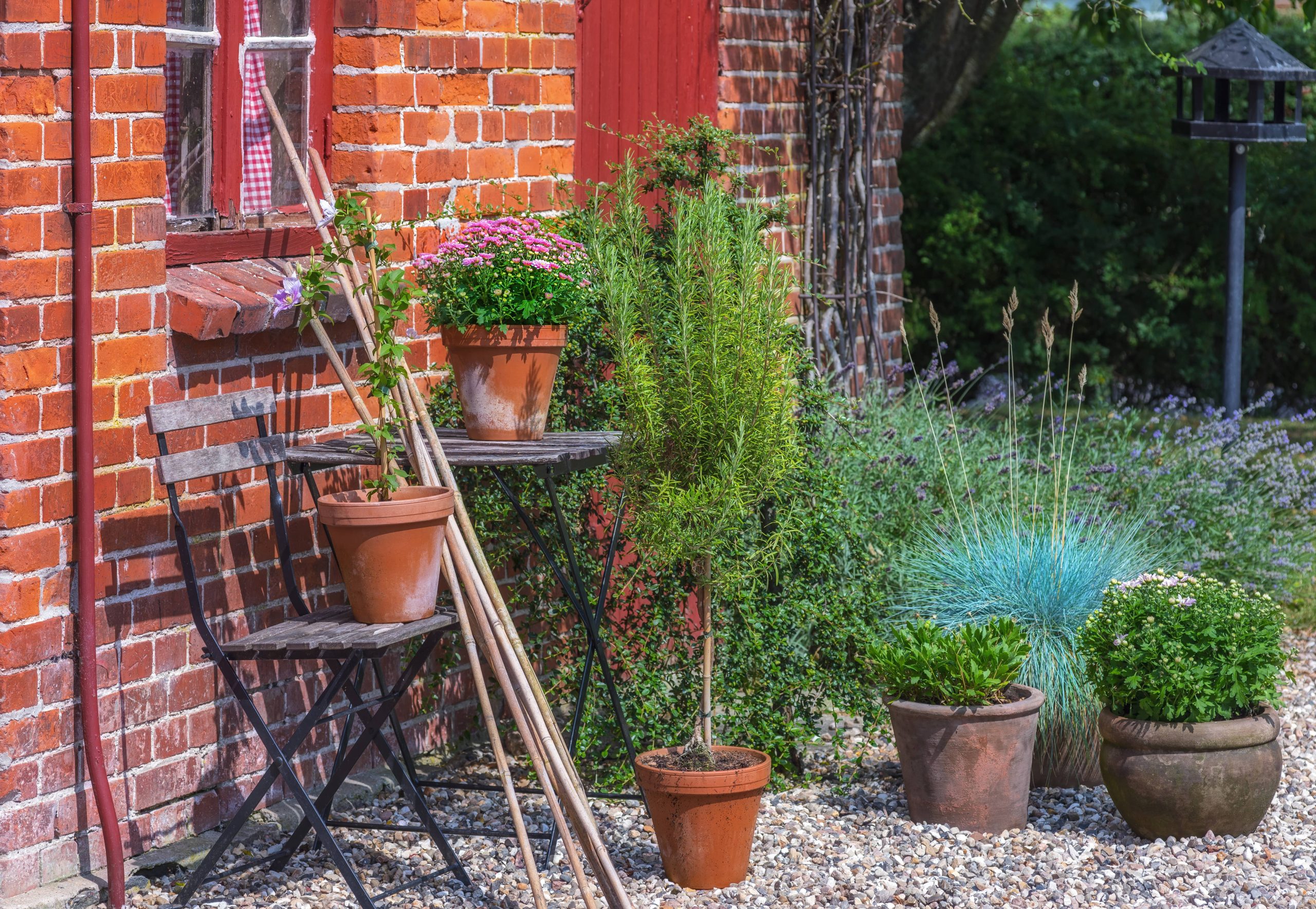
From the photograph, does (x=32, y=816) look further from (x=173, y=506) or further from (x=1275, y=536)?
(x=1275, y=536)

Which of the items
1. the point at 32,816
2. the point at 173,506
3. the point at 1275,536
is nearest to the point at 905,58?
the point at 1275,536

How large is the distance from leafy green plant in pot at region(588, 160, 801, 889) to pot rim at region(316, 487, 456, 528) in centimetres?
66

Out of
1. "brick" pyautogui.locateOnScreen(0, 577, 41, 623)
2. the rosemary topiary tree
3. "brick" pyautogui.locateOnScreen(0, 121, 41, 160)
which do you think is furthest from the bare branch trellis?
"brick" pyautogui.locateOnScreen(0, 577, 41, 623)

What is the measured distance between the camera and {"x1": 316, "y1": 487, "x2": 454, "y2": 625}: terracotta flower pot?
3525 millimetres

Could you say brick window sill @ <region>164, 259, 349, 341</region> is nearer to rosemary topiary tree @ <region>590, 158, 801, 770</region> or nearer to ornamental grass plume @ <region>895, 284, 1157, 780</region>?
rosemary topiary tree @ <region>590, 158, 801, 770</region>

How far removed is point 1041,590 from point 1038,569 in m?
0.07

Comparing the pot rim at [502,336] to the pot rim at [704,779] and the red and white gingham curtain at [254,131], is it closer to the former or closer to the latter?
the red and white gingham curtain at [254,131]

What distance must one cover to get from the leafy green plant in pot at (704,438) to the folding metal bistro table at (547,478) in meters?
0.16

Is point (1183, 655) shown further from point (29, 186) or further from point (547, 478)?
point (29, 186)

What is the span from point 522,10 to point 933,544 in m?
2.26

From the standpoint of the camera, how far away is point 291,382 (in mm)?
4301

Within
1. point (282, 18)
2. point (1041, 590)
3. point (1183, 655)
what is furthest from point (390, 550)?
point (1041, 590)

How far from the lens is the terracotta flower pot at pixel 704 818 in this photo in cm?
393

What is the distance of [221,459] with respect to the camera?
3.83 m
